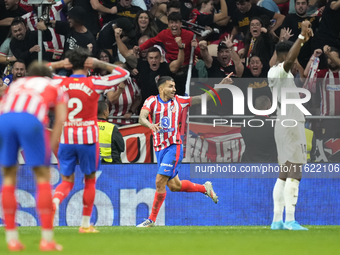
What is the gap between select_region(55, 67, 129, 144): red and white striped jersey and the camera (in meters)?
6.88

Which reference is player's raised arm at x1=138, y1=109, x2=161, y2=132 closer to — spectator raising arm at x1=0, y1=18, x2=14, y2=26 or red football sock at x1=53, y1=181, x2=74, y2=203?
red football sock at x1=53, y1=181, x2=74, y2=203

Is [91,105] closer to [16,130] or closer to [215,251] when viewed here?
[16,130]

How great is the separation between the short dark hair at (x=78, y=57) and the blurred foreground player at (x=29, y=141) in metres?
1.61

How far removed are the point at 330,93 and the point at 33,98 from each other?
24.1 ft

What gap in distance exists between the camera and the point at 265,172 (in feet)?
34.2

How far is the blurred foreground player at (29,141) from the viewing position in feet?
16.6

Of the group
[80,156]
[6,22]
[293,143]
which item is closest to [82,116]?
[80,156]

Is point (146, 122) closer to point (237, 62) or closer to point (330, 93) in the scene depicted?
point (237, 62)

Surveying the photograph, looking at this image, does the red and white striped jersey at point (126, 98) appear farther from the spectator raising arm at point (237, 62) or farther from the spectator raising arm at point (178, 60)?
the spectator raising arm at point (237, 62)

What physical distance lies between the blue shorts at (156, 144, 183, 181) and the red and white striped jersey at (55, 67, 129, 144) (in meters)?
2.21

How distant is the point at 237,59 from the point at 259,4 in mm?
2520

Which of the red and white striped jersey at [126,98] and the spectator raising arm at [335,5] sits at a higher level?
the spectator raising arm at [335,5]

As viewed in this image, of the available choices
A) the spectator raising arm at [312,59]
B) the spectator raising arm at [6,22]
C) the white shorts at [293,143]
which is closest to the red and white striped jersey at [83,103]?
the white shorts at [293,143]

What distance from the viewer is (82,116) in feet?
22.9
